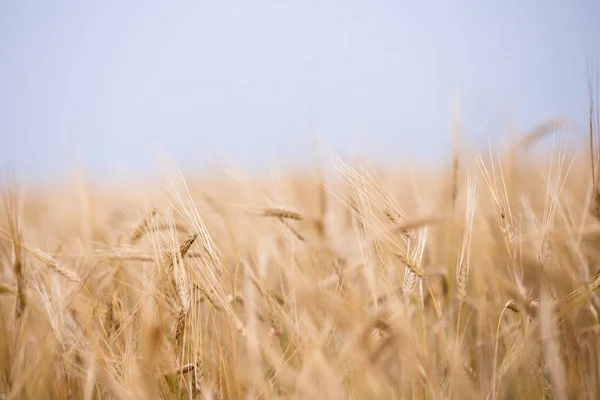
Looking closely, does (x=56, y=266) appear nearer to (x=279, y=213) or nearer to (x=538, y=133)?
(x=279, y=213)

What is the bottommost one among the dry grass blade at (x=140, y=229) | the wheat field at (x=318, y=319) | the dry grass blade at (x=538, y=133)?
the wheat field at (x=318, y=319)

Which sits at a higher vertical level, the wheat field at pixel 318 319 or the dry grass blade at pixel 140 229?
the dry grass blade at pixel 140 229

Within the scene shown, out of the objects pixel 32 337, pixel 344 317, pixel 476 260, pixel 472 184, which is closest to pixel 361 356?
pixel 344 317

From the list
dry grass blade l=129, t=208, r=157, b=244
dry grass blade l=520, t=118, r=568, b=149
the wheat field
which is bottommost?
the wheat field

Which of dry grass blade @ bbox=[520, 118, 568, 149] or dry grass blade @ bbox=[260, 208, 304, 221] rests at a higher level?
dry grass blade @ bbox=[520, 118, 568, 149]

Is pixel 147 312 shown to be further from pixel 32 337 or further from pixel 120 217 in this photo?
pixel 120 217

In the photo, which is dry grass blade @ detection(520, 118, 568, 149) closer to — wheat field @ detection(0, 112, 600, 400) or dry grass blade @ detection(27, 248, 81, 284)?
wheat field @ detection(0, 112, 600, 400)

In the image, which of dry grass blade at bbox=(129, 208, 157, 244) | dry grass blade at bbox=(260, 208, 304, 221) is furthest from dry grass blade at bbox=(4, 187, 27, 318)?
dry grass blade at bbox=(260, 208, 304, 221)

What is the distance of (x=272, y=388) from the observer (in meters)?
1.04

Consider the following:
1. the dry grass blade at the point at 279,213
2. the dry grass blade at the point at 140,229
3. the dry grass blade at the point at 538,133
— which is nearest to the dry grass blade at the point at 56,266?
the dry grass blade at the point at 140,229

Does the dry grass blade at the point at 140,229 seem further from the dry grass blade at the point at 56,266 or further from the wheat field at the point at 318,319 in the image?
the dry grass blade at the point at 56,266

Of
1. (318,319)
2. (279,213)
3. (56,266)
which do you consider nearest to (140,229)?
(56,266)

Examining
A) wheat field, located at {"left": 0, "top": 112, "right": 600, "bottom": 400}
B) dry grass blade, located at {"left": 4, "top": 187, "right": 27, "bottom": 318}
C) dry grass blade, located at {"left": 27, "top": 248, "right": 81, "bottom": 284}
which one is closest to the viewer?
wheat field, located at {"left": 0, "top": 112, "right": 600, "bottom": 400}

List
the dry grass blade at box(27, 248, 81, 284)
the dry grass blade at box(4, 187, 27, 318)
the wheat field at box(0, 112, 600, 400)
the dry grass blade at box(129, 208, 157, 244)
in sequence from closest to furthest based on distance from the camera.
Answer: the wheat field at box(0, 112, 600, 400)
the dry grass blade at box(4, 187, 27, 318)
the dry grass blade at box(27, 248, 81, 284)
the dry grass blade at box(129, 208, 157, 244)
